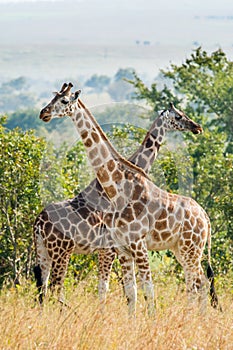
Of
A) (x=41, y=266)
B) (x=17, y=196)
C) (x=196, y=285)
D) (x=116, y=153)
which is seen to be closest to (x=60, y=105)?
(x=116, y=153)

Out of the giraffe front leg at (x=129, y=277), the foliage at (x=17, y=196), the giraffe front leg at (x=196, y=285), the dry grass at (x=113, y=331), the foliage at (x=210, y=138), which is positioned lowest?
the foliage at (x=210, y=138)

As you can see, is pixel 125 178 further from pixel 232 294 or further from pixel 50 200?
pixel 232 294

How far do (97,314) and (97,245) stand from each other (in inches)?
102

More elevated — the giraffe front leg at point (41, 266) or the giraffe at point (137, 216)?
the giraffe at point (137, 216)

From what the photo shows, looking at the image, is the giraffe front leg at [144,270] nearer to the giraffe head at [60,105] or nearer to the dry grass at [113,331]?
the dry grass at [113,331]

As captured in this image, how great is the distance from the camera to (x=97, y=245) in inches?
384

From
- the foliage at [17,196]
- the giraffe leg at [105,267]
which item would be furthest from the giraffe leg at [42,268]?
the foliage at [17,196]

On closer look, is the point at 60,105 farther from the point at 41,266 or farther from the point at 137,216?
the point at 41,266

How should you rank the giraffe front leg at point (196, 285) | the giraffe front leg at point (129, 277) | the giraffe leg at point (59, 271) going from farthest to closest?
the giraffe leg at point (59, 271), the giraffe front leg at point (196, 285), the giraffe front leg at point (129, 277)

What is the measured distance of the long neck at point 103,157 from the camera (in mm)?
8327

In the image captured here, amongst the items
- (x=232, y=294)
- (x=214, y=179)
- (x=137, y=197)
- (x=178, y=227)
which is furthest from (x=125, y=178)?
(x=214, y=179)

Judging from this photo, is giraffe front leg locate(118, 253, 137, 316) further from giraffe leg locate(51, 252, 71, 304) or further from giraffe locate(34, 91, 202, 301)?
giraffe leg locate(51, 252, 71, 304)

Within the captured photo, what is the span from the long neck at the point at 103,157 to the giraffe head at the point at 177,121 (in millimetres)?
1001

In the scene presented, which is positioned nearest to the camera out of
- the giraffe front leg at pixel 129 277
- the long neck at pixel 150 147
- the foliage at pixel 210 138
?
the giraffe front leg at pixel 129 277
